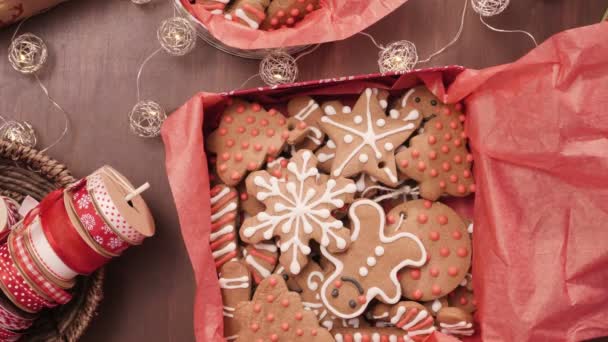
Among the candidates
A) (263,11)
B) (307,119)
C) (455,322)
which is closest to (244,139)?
(307,119)

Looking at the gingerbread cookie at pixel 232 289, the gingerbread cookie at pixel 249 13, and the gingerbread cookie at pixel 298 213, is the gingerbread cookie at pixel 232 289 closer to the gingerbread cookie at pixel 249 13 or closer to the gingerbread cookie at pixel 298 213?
the gingerbread cookie at pixel 298 213

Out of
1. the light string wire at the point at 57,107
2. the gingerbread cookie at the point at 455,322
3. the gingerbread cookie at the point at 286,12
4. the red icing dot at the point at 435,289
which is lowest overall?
the gingerbread cookie at the point at 455,322

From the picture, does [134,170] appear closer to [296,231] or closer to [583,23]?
[296,231]

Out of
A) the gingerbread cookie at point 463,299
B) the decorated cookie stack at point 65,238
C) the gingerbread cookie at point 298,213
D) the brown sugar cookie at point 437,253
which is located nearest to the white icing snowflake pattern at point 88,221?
the decorated cookie stack at point 65,238

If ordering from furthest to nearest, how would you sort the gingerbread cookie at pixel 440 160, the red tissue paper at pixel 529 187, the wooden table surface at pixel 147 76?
the wooden table surface at pixel 147 76
the gingerbread cookie at pixel 440 160
the red tissue paper at pixel 529 187

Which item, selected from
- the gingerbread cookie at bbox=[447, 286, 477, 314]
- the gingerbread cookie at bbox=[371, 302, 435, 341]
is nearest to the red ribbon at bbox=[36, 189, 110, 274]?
the gingerbread cookie at bbox=[371, 302, 435, 341]

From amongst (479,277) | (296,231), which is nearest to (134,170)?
(296,231)
